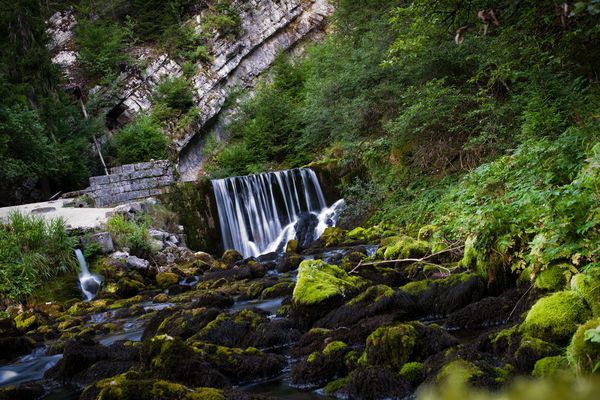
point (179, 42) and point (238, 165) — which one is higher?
point (179, 42)

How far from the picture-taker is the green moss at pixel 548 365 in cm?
377

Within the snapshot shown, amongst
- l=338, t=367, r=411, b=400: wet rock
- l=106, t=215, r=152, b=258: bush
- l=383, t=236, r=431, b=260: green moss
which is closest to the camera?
l=338, t=367, r=411, b=400: wet rock

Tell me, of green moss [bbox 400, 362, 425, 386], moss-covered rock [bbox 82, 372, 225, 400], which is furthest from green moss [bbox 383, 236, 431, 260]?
moss-covered rock [bbox 82, 372, 225, 400]

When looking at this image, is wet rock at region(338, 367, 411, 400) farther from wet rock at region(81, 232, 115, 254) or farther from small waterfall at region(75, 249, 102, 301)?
wet rock at region(81, 232, 115, 254)

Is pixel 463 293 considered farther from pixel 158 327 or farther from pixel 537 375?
pixel 158 327

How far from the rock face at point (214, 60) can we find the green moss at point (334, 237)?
15.3m

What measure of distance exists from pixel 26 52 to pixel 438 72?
20.1m

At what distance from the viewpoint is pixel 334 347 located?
543 cm

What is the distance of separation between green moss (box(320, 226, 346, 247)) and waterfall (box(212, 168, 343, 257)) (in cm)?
290

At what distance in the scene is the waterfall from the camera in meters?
18.9

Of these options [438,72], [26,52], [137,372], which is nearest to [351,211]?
[438,72]

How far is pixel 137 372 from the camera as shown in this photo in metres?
5.29

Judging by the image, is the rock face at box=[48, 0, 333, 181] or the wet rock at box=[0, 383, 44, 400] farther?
the rock face at box=[48, 0, 333, 181]

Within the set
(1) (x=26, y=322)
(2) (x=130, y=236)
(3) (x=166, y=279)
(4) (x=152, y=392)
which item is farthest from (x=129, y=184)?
(4) (x=152, y=392)
